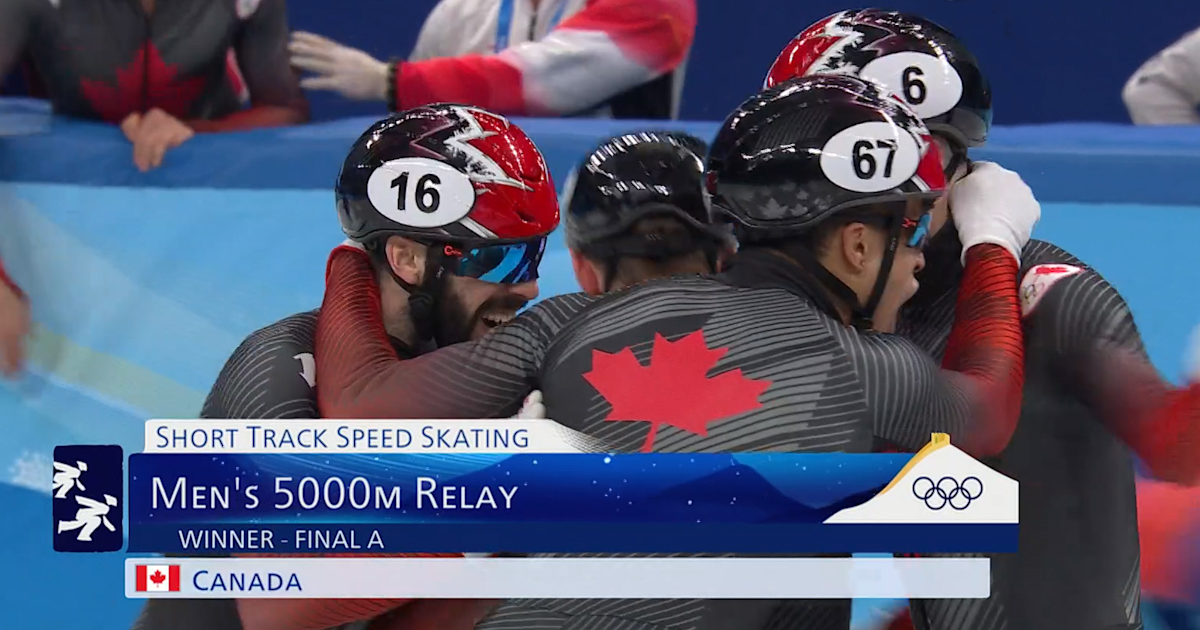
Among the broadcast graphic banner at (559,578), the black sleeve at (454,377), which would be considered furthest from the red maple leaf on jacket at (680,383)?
the broadcast graphic banner at (559,578)

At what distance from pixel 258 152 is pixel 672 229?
3.98 feet

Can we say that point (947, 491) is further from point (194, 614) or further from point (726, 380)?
point (194, 614)

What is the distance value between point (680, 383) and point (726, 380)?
6cm

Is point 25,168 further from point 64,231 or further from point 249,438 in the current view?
point 249,438

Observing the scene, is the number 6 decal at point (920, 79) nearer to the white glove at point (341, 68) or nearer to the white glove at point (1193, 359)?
the white glove at point (1193, 359)

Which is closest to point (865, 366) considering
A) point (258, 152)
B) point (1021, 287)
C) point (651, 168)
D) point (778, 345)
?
point (778, 345)

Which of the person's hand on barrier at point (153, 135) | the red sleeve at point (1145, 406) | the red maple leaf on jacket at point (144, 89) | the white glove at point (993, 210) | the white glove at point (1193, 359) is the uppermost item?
the red maple leaf on jacket at point (144, 89)

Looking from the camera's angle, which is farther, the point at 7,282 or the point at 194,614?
the point at 7,282

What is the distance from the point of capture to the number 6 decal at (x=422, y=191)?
2277mm

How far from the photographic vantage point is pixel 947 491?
213 cm

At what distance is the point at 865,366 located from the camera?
203 centimetres

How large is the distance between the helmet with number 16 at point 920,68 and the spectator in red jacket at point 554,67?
114 cm

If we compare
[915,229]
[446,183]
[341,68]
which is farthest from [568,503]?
[341,68]

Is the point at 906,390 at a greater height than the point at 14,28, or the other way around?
the point at 14,28
